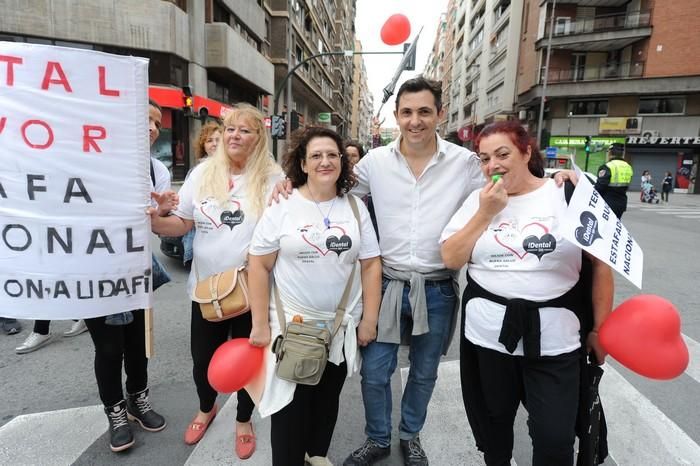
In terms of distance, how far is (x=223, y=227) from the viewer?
7.98ft

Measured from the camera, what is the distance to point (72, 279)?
2184 mm

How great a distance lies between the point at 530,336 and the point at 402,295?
733mm

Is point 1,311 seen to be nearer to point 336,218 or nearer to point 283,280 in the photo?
point 283,280

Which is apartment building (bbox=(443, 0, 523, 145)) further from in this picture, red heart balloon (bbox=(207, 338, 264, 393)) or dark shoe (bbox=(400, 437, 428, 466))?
red heart balloon (bbox=(207, 338, 264, 393))

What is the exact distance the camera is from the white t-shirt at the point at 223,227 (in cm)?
242

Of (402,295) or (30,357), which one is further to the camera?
(30,357)

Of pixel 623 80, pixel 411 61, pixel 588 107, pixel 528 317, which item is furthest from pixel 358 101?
pixel 528 317

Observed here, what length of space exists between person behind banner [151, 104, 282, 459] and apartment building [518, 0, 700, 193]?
997 inches

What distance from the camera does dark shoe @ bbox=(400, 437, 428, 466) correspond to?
2.45m

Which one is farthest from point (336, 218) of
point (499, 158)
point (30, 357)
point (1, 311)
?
point (30, 357)

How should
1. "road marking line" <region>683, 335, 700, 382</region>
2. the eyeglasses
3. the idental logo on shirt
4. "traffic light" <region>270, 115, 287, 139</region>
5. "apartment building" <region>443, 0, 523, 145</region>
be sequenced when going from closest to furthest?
the idental logo on shirt → the eyeglasses → "road marking line" <region>683, 335, 700, 382</region> → "traffic light" <region>270, 115, 287, 139</region> → "apartment building" <region>443, 0, 523, 145</region>

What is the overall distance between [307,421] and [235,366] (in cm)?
48

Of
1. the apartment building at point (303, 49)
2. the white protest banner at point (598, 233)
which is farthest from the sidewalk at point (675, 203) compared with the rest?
the white protest banner at point (598, 233)

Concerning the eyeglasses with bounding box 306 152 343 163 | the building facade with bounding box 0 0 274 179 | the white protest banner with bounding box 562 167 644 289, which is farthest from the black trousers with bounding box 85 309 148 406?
the building facade with bounding box 0 0 274 179
